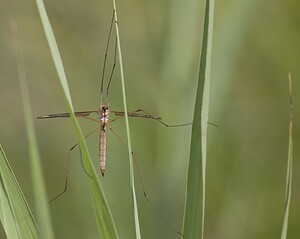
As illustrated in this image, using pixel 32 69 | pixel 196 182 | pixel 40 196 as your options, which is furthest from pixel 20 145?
pixel 196 182

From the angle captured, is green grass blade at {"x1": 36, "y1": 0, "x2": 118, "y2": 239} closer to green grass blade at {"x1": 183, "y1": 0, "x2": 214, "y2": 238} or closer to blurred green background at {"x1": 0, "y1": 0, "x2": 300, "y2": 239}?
green grass blade at {"x1": 183, "y1": 0, "x2": 214, "y2": 238}

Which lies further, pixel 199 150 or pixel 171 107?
pixel 171 107

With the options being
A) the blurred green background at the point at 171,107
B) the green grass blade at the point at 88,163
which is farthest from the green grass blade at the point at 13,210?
the blurred green background at the point at 171,107

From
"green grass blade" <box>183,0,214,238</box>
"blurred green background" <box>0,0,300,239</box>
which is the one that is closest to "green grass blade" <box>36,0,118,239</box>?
"green grass blade" <box>183,0,214,238</box>

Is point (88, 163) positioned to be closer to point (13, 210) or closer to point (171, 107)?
point (13, 210)

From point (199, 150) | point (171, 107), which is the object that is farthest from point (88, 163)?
point (171, 107)

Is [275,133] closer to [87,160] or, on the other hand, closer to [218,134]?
[218,134]
